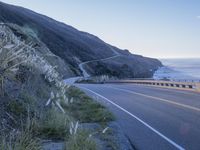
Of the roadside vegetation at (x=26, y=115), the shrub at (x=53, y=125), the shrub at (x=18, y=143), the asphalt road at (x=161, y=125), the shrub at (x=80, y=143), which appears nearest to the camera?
the shrub at (x=18, y=143)

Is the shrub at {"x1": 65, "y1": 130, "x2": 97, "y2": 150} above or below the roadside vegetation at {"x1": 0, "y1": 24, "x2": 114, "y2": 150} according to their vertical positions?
below

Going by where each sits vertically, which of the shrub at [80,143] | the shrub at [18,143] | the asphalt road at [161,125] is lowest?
the asphalt road at [161,125]

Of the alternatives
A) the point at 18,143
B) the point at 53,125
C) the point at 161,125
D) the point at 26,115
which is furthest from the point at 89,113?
the point at 18,143

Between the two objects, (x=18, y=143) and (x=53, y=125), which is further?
(x=53, y=125)

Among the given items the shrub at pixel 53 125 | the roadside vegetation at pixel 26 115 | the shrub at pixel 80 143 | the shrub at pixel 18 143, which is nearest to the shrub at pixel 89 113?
the roadside vegetation at pixel 26 115

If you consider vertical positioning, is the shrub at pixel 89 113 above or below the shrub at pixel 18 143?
below

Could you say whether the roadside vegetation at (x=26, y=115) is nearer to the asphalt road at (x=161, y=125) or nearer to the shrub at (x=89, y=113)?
the asphalt road at (x=161, y=125)

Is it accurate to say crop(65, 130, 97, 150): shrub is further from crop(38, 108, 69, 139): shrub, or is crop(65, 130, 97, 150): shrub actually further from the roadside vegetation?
crop(38, 108, 69, 139): shrub

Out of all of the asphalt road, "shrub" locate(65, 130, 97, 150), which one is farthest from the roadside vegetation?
the asphalt road

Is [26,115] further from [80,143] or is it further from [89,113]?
[89,113]

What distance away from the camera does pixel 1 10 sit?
107 m

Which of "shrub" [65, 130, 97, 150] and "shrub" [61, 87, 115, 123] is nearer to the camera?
"shrub" [65, 130, 97, 150]

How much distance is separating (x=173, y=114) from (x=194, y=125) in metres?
3.06

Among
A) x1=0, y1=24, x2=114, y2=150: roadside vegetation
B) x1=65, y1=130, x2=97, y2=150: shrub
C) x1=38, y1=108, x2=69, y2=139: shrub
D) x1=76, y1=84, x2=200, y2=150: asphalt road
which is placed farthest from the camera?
x1=76, y1=84, x2=200, y2=150: asphalt road
